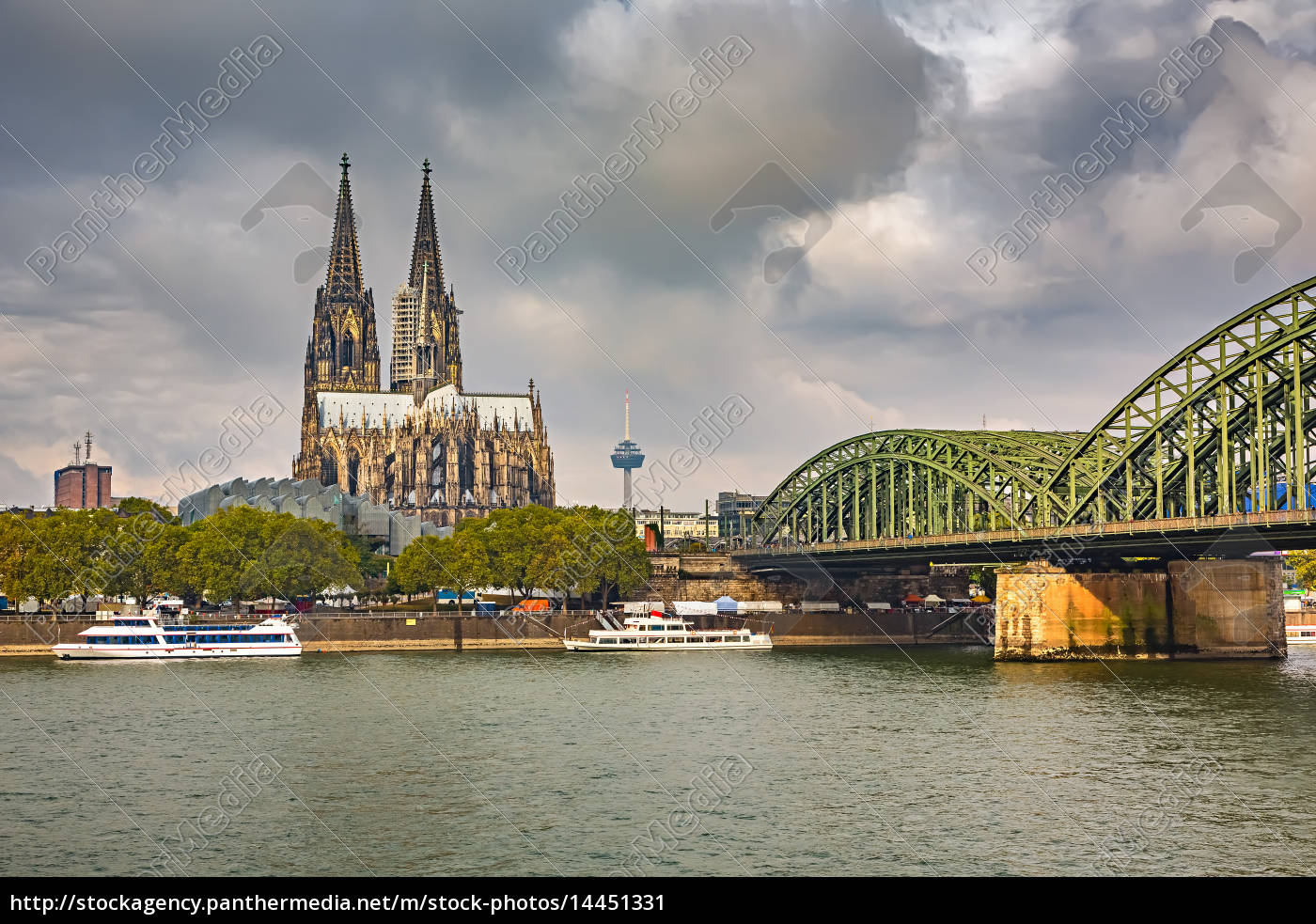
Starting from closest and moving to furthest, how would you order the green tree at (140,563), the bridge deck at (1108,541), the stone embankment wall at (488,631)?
the bridge deck at (1108,541)
the stone embankment wall at (488,631)
the green tree at (140,563)

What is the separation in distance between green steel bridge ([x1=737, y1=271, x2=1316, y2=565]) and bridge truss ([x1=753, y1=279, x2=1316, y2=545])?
119mm

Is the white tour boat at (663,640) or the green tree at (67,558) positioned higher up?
the green tree at (67,558)

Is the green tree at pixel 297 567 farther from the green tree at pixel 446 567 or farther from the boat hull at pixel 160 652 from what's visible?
the boat hull at pixel 160 652

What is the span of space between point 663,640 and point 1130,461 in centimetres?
3421

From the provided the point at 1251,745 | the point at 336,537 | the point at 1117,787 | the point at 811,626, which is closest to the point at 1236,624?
the point at 811,626

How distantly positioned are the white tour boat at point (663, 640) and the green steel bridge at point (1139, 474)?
1340 cm

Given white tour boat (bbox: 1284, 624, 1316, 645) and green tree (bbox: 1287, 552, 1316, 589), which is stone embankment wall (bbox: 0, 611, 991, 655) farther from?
green tree (bbox: 1287, 552, 1316, 589)

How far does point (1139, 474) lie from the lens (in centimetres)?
8975

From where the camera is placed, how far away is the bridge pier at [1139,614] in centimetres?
8469

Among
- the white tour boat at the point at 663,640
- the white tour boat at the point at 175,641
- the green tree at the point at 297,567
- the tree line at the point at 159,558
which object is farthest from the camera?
the green tree at the point at 297,567

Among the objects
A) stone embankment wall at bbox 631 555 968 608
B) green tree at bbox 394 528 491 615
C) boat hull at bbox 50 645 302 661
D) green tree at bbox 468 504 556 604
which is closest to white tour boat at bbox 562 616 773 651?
green tree at bbox 468 504 556 604

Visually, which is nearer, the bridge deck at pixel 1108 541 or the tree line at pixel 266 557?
the bridge deck at pixel 1108 541

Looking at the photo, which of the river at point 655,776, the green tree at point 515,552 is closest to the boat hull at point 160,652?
the river at point 655,776

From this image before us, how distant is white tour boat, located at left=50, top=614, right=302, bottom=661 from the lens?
85250mm
